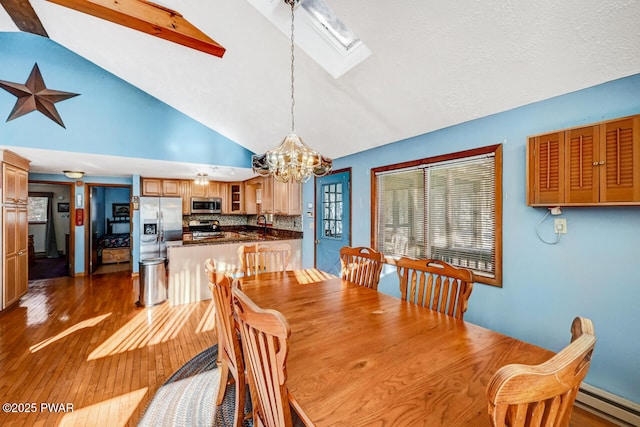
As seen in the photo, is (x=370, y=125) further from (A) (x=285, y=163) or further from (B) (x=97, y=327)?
(B) (x=97, y=327)

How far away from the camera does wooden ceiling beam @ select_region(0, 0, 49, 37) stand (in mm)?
2713

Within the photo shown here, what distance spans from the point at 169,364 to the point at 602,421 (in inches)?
128

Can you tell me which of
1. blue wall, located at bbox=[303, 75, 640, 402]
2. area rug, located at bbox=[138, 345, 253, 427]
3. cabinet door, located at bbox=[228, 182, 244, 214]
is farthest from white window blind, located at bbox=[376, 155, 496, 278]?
cabinet door, located at bbox=[228, 182, 244, 214]

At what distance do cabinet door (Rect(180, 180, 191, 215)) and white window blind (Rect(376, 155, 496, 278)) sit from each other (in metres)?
4.59

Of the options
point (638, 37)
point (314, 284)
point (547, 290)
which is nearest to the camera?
point (638, 37)

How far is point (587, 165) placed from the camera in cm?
169

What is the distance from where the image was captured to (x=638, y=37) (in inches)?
57.5

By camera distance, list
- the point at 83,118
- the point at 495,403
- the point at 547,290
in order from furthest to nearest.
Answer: the point at 83,118
the point at 547,290
the point at 495,403

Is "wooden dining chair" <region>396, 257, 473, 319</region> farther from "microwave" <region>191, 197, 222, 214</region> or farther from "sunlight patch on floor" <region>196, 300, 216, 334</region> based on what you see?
"microwave" <region>191, 197, 222, 214</region>

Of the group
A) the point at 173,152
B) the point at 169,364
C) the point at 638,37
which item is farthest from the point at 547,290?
the point at 173,152

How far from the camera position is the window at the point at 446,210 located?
2.31 metres

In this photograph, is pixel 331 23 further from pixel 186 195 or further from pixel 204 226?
pixel 204 226

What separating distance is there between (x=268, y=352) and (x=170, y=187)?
6086mm

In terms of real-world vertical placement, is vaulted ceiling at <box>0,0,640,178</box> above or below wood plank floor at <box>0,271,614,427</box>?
above
